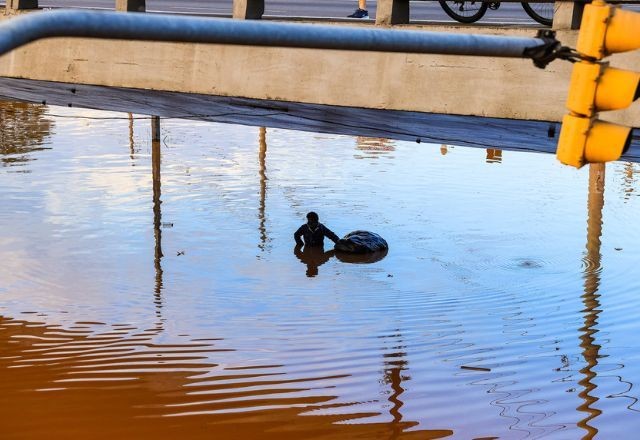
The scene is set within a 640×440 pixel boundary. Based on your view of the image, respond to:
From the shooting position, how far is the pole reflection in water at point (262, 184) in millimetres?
18531

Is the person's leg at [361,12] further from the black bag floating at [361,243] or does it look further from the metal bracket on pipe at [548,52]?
the metal bracket on pipe at [548,52]

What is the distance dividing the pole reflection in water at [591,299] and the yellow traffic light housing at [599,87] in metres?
5.32

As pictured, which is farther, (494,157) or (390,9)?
(494,157)

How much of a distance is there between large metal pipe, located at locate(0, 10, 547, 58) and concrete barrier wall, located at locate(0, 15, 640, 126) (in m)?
7.69

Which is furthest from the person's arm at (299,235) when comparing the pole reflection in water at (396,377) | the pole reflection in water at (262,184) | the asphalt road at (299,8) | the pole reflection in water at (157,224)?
the asphalt road at (299,8)

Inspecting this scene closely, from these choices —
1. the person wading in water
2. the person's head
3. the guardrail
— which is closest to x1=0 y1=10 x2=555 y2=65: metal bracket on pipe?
the guardrail

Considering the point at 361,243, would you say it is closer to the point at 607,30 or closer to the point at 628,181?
the point at 628,181

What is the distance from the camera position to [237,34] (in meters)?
4.39

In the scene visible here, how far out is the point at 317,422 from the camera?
33.7ft

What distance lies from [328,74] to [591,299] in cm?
497

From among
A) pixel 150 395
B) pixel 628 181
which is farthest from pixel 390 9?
pixel 628 181

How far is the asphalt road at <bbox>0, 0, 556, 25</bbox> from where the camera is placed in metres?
23.2

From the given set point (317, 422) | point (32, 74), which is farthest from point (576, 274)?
point (32, 74)

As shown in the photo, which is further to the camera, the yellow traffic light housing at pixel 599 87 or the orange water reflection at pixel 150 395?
the orange water reflection at pixel 150 395
